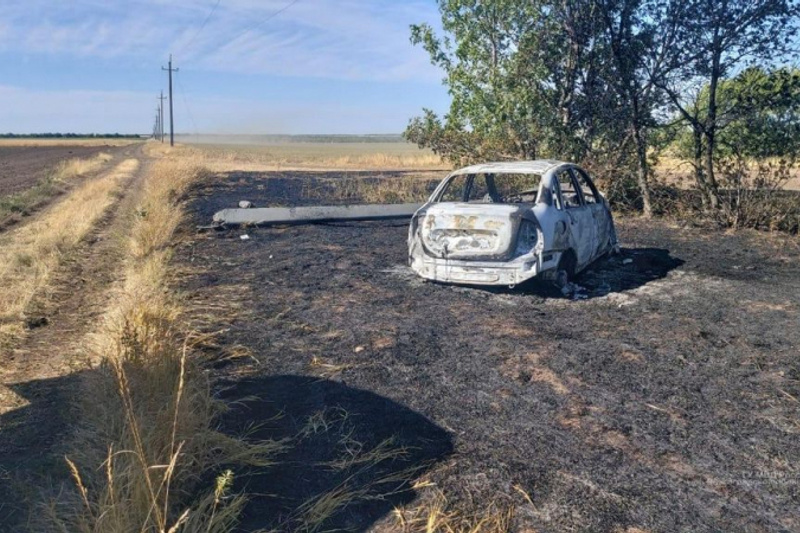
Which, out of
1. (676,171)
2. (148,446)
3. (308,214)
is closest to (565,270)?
(148,446)

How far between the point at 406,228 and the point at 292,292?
18.1 ft

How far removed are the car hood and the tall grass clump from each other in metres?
2.94

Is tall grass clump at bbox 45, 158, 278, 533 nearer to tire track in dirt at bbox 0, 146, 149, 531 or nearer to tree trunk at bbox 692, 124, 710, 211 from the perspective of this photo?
A: tire track in dirt at bbox 0, 146, 149, 531

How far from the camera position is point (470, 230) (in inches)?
284

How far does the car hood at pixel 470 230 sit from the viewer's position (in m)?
7.02

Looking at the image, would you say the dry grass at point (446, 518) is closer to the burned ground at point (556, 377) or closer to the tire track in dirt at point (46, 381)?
the burned ground at point (556, 377)

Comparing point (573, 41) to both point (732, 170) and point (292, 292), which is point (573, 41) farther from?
point (292, 292)

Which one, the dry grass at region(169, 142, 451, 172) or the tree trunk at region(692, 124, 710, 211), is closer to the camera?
the tree trunk at region(692, 124, 710, 211)

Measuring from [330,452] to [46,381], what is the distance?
8.80 feet

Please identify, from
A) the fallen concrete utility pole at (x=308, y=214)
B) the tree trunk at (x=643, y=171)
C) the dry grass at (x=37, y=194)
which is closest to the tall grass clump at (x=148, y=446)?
the fallen concrete utility pole at (x=308, y=214)

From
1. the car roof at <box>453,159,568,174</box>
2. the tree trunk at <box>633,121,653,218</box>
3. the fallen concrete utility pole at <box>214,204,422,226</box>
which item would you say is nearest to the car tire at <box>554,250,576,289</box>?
the car roof at <box>453,159,568,174</box>

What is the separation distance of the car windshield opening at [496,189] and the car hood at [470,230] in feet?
2.08

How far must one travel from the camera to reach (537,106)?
14.7 meters

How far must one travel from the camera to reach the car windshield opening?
28.0 ft
